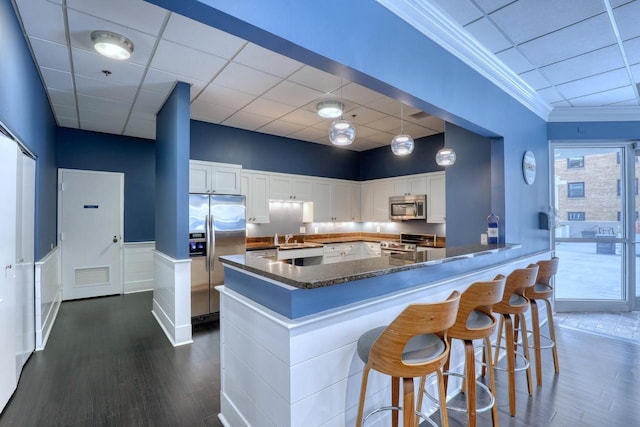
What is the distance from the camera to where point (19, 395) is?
8.11ft

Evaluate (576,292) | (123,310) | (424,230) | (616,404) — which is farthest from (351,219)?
(616,404)

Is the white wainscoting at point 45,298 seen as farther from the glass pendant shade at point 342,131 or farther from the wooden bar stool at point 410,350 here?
the wooden bar stool at point 410,350

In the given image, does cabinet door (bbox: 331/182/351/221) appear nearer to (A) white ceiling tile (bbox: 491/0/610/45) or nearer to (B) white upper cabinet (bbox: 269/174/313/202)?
(B) white upper cabinet (bbox: 269/174/313/202)

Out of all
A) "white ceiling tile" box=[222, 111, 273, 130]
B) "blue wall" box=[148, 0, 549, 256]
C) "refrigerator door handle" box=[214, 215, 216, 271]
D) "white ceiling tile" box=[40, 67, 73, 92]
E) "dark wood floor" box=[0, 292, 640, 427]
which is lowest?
"dark wood floor" box=[0, 292, 640, 427]

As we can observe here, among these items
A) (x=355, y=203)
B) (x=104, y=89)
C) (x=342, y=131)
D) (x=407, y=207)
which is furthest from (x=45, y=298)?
(x=407, y=207)

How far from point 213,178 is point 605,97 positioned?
539 cm

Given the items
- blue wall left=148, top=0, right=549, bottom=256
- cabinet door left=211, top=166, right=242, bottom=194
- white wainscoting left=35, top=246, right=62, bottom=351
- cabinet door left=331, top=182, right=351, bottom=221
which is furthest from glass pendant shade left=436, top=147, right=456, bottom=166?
white wainscoting left=35, top=246, right=62, bottom=351

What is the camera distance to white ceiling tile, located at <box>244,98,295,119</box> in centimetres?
409

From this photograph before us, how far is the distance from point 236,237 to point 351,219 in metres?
3.00

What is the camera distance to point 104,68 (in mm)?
3109

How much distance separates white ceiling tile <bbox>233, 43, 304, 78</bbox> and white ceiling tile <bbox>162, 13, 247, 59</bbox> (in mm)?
89

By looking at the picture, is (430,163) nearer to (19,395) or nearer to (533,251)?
(533,251)

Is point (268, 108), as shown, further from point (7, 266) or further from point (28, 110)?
point (7, 266)

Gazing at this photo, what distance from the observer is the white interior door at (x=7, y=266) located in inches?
84.9
